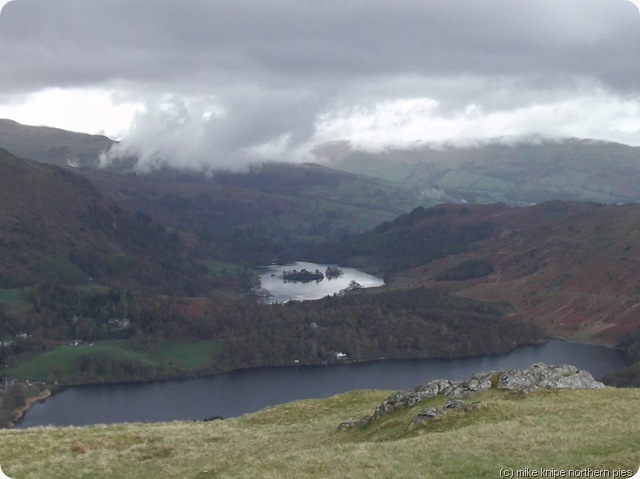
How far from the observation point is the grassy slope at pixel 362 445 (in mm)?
34781

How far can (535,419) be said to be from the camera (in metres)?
42.4

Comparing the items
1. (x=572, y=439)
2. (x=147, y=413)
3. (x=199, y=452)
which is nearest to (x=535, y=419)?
(x=572, y=439)

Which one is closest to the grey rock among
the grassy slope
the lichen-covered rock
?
the grassy slope

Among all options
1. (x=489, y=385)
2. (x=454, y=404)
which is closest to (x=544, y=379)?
(x=489, y=385)

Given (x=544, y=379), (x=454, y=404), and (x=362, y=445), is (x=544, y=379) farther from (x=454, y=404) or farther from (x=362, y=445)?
(x=362, y=445)

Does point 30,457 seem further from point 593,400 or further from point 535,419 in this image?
point 593,400

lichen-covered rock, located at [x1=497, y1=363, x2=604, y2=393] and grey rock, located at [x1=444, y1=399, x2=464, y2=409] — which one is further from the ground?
lichen-covered rock, located at [x1=497, y1=363, x2=604, y2=393]

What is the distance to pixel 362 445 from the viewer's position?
1613 inches

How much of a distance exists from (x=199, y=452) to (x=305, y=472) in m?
13.6

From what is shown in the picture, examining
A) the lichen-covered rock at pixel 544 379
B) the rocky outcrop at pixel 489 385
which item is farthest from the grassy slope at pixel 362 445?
the lichen-covered rock at pixel 544 379

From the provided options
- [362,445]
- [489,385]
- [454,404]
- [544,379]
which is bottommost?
[362,445]

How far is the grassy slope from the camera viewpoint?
34.8 meters

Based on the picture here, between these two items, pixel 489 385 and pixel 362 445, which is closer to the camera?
pixel 362 445

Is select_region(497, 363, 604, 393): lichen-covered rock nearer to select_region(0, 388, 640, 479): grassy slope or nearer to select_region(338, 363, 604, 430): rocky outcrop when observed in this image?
select_region(338, 363, 604, 430): rocky outcrop
